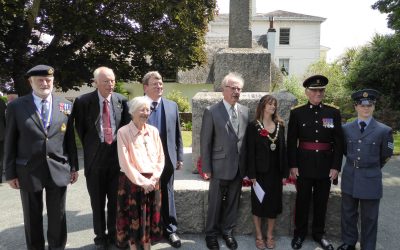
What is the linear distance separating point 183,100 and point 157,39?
8279 mm

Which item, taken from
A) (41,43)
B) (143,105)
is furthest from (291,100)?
(41,43)

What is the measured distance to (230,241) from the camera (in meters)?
3.91

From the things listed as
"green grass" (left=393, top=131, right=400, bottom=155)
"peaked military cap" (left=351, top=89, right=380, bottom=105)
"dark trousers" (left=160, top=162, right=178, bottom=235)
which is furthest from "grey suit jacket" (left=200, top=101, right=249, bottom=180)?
"green grass" (left=393, top=131, right=400, bottom=155)

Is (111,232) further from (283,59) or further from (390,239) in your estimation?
(283,59)

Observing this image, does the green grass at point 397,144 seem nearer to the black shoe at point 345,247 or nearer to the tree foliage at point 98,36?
the tree foliage at point 98,36

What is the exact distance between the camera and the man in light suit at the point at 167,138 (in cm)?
385

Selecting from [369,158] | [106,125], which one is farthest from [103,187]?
[369,158]

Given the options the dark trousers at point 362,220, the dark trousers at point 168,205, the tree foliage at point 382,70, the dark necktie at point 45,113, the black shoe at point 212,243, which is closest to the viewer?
the dark necktie at point 45,113

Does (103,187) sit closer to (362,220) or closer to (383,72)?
(362,220)

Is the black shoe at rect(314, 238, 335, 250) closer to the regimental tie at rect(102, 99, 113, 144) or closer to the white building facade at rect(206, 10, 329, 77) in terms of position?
the regimental tie at rect(102, 99, 113, 144)

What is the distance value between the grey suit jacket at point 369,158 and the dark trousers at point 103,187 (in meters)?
2.53

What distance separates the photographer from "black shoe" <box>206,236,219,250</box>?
3881 mm

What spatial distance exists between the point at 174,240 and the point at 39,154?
5.65ft

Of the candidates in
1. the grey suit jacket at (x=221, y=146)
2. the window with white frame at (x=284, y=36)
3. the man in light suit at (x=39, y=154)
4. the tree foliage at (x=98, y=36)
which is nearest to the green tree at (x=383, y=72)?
the tree foliage at (x=98, y=36)
